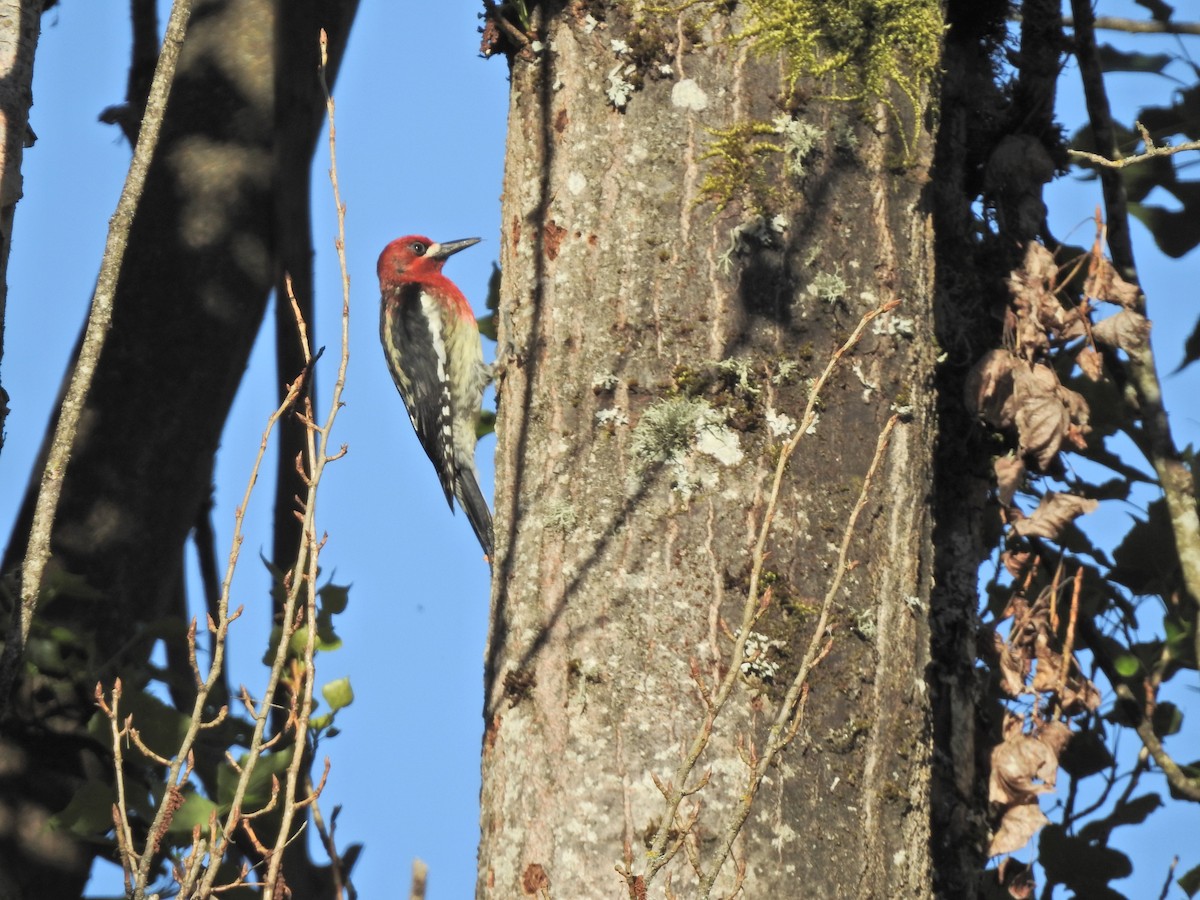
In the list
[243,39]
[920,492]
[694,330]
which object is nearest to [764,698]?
[920,492]

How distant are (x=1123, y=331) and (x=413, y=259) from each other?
4.06m

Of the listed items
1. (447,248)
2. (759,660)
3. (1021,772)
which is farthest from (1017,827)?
(447,248)

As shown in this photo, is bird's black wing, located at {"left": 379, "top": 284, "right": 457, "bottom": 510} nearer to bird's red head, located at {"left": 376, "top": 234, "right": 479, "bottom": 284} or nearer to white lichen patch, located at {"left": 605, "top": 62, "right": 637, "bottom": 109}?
bird's red head, located at {"left": 376, "top": 234, "right": 479, "bottom": 284}

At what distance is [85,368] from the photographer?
2.04 metres

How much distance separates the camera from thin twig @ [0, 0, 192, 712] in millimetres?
2004

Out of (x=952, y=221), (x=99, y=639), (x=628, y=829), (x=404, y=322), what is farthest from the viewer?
(x=404, y=322)

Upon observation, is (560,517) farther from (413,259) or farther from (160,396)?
(413,259)

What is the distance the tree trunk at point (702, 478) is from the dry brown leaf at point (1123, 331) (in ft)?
2.60

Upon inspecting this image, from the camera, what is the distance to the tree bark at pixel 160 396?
12.7 ft

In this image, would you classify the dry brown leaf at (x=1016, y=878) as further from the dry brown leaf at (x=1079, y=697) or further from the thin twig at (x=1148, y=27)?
the thin twig at (x=1148, y=27)

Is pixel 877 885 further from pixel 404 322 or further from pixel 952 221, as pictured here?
pixel 404 322

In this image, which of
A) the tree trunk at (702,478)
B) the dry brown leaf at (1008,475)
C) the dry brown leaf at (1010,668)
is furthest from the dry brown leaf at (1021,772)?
the tree trunk at (702,478)

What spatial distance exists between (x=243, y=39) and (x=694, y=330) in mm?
2626

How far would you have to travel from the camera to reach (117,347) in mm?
4262
